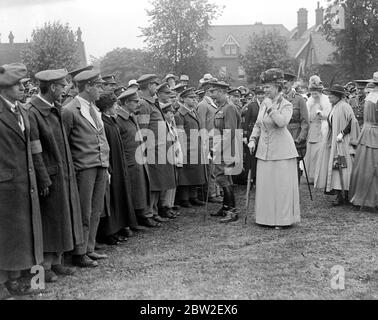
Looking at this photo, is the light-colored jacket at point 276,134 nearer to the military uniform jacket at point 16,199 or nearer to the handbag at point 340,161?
the handbag at point 340,161

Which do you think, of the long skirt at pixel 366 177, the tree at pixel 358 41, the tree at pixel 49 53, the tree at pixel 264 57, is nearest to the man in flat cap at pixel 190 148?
the long skirt at pixel 366 177

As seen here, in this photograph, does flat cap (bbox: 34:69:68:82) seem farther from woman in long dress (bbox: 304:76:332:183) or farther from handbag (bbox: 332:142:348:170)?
woman in long dress (bbox: 304:76:332:183)

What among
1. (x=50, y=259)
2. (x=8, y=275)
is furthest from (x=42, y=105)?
(x=8, y=275)

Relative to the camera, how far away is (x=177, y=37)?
39.5m

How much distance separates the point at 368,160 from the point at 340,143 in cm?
63

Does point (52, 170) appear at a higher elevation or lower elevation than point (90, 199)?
higher

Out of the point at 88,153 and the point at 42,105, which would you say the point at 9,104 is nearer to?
the point at 42,105

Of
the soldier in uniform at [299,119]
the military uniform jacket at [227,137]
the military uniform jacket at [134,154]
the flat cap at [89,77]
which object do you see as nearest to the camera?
the flat cap at [89,77]

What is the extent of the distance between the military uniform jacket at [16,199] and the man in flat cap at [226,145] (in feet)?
13.1

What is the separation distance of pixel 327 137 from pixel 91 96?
17.4 ft

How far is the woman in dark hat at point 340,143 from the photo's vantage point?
9.76 meters

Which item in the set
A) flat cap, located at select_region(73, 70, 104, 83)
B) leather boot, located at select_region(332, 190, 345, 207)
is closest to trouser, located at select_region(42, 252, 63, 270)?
flat cap, located at select_region(73, 70, 104, 83)

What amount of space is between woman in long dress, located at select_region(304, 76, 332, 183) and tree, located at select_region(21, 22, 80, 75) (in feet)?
53.3
